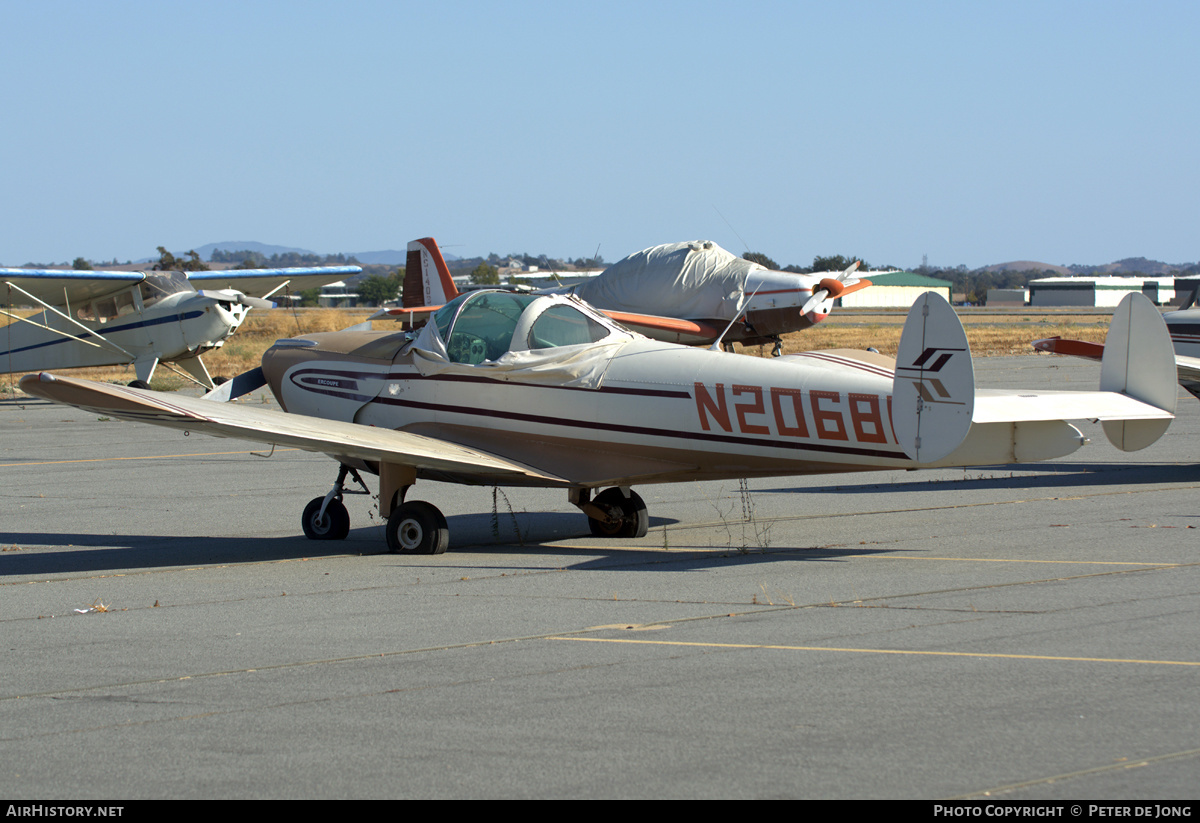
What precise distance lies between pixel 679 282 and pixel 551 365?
15.3m

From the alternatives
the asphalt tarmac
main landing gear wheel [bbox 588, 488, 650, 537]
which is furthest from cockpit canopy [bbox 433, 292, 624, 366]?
the asphalt tarmac

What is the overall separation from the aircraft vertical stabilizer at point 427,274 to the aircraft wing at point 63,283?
6.39 meters

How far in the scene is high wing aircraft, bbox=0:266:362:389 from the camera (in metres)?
27.6

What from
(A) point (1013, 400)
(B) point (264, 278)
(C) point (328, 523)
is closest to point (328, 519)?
(C) point (328, 523)

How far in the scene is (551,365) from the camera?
970 cm

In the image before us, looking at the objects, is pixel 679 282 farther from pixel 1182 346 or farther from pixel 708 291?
pixel 1182 346

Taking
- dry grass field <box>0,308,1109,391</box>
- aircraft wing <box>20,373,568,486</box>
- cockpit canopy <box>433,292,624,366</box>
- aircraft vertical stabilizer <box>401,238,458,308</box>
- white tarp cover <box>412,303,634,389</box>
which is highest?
aircraft vertical stabilizer <box>401,238,458,308</box>

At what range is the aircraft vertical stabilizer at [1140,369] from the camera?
28.2ft

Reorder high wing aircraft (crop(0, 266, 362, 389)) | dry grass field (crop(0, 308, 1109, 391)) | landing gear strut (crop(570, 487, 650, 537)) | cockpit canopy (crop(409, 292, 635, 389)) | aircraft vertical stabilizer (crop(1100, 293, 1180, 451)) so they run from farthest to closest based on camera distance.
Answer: dry grass field (crop(0, 308, 1109, 391))
high wing aircraft (crop(0, 266, 362, 389))
landing gear strut (crop(570, 487, 650, 537))
cockpit canopy (crop(409, 292, 635, 389))
aircraft vertical stabilizer (crop(1100, 293, 1180, 451))

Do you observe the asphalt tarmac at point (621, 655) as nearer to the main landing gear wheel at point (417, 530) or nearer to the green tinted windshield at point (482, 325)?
the main landing gear wheel at point (417, 530)

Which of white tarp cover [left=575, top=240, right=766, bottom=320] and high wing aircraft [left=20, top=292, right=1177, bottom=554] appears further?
white tarp cover [left=575, top=240, right=766, bottom=320]

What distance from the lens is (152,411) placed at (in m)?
8.23

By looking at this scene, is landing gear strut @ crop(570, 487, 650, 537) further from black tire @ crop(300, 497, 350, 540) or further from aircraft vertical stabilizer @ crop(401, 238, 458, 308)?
aircraft vertical stabilizer @ crop(401, 238, 458, 308)

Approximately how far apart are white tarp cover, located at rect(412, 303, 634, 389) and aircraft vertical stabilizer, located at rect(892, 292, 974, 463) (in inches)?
104
